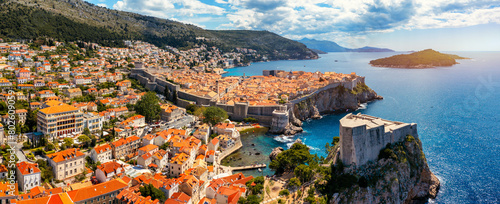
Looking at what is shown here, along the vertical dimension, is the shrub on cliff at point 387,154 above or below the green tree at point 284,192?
above

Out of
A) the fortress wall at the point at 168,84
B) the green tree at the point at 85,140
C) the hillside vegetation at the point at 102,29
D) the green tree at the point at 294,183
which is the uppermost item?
the hillside vegetation at the point at 102,29

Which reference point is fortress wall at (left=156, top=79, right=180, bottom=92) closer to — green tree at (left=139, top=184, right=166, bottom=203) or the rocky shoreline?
the rocky shoreline

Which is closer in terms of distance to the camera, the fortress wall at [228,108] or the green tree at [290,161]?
the green tree at [290,161]

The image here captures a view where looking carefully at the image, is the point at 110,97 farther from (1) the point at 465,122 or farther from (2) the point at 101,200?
(1) the point at 465,122

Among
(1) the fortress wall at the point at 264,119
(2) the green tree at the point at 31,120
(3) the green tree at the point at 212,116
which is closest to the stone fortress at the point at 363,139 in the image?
(3) the green tree at the point at 212,116

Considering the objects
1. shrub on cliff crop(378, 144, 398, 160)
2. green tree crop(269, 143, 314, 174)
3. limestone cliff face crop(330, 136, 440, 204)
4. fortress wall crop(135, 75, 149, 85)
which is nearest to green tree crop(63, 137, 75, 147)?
green tree crop(269, 143, 314, 174)

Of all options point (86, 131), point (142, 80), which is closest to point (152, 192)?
point (86, 131)

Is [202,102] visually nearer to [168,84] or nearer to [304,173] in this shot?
[168,84]

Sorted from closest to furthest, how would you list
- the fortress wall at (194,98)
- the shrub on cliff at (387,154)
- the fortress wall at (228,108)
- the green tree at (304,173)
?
the shrub on cliff at (387,154)
the green tree at (304,173)
the fortress wall at (228,108)
the fortress wall at (194,98)

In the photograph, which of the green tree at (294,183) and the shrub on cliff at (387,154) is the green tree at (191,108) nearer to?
the green tree at (294,183)
